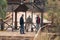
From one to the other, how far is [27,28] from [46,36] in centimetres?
742

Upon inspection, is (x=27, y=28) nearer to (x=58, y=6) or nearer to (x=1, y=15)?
(x=1, y=15)

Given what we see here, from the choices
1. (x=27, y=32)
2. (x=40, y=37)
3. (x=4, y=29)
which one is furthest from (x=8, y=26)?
(x=40, y=37)

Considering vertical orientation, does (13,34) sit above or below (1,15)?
below

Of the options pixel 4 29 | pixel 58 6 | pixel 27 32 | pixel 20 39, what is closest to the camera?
pixel 58 6

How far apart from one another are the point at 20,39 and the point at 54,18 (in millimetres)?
5897

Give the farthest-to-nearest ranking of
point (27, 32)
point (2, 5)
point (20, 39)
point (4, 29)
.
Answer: point (4, 29)
point (27, 32)
point (20, 39)
point (2, 5)

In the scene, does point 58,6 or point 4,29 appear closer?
point 58,6

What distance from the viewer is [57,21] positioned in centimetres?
1595

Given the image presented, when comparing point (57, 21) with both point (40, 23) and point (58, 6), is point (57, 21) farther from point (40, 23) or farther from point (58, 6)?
point (40, 23)

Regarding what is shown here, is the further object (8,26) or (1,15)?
(8,26)

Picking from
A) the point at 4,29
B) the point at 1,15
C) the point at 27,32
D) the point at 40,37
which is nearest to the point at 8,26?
the point at 4,29

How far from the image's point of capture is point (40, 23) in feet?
78.2

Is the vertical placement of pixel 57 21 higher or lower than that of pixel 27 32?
higher

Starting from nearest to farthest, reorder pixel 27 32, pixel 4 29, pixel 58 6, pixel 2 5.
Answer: pixel 58 6, pixel 2 5, pixel 27 32, pixel 4 29
